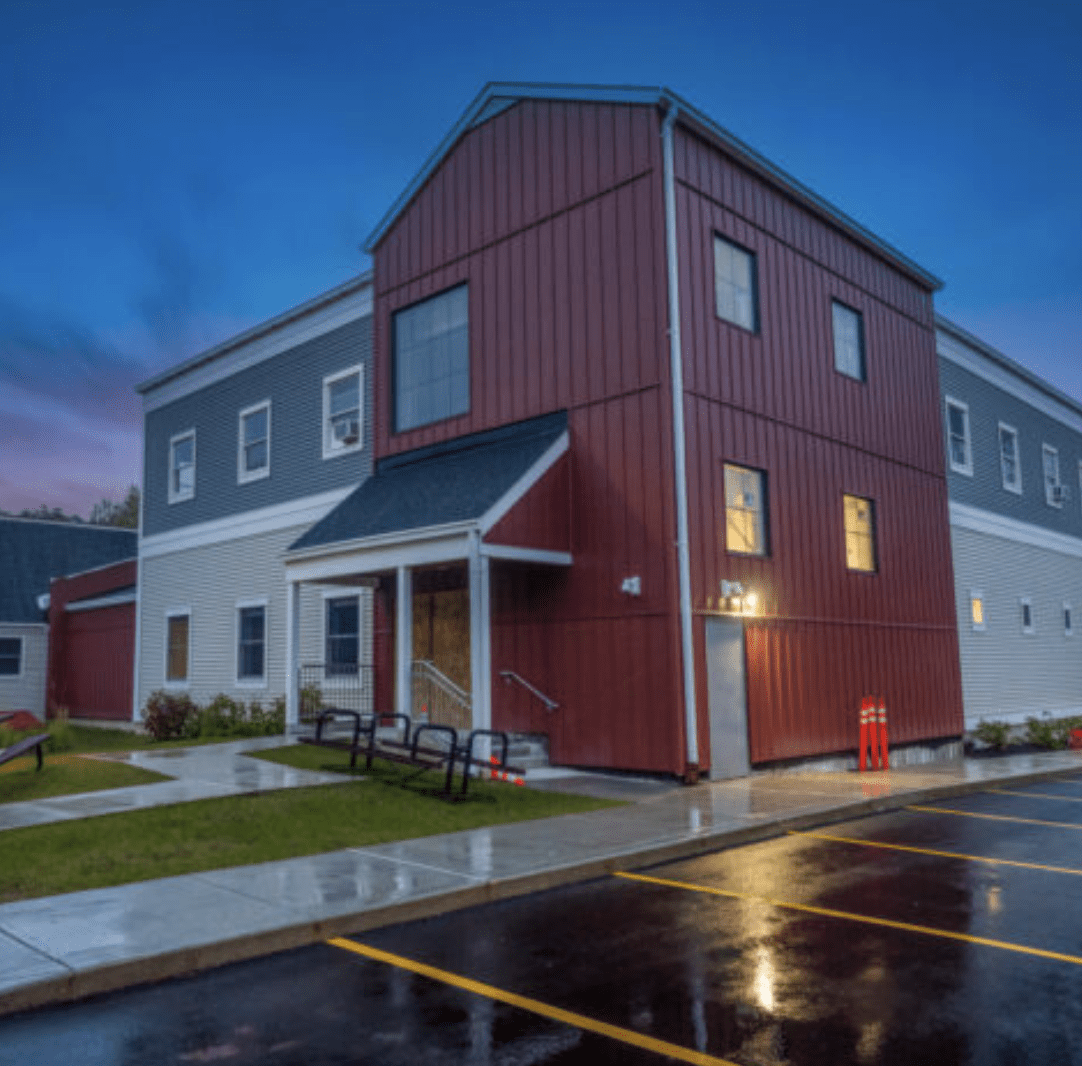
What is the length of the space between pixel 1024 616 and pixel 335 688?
16911 millimetres

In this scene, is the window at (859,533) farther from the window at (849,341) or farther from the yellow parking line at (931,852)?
the yellow parking line at (931,852)

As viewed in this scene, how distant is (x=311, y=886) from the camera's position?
721cm

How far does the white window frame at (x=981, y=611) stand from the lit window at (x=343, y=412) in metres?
13.6

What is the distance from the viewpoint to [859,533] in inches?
701

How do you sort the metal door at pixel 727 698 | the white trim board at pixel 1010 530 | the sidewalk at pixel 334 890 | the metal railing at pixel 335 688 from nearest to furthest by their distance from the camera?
the sidewalk at pixel 334 890
the metal door at pixel 727 698
the metal railing at pixel 335 688
the white trim board at pixel 1010 530

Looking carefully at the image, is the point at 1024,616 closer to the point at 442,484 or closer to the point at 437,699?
the point at 437,699

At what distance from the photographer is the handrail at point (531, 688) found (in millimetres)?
14383

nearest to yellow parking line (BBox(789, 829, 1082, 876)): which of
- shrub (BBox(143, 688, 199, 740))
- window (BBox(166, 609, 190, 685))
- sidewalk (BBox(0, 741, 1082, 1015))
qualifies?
sidewalk (BBox(0, 741, 1082, 1015))

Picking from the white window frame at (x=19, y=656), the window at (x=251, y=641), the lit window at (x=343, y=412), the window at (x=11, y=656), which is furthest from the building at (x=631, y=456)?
the window at (x=11, y=656)

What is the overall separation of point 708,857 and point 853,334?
12405 mm

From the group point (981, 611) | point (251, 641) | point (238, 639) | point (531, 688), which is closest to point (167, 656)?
point (238, 639)

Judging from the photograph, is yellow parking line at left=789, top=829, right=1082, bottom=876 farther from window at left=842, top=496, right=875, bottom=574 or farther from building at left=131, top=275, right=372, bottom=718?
building at left=131, top=275, right=372, bottom=718

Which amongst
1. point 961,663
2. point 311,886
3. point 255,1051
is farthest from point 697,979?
point 961,663

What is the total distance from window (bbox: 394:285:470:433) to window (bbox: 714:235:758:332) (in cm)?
418
